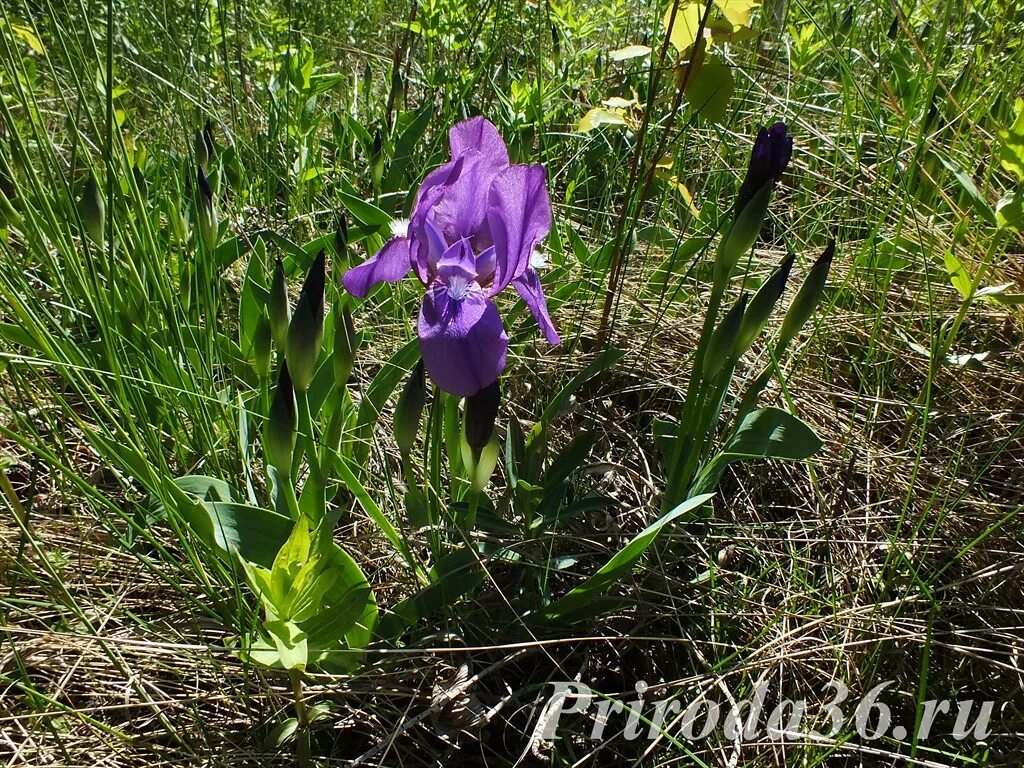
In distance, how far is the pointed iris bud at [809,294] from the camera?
133 cm

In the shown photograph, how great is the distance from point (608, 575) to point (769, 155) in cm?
77

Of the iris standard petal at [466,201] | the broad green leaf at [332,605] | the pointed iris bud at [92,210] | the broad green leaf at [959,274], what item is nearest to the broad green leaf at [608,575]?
the broad green leaf at [332,605]

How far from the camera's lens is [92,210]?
161 centimetres

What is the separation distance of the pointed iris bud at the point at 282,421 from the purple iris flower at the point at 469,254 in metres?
0.18

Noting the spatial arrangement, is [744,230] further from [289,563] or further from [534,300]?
[289,563]

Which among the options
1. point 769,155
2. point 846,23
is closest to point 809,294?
point 769,155

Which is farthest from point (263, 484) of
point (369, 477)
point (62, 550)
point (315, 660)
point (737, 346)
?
point (737, 346)

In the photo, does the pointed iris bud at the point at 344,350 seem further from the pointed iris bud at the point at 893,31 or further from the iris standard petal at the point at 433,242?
the pointed iris bud at the point at 893,31

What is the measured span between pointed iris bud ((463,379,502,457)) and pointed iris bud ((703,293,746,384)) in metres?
0.41

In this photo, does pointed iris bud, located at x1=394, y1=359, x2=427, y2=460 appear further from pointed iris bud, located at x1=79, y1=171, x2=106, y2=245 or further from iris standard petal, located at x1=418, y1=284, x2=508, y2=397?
pointed iris bud, located at x1=79, y1=171, x2=106, y2=245

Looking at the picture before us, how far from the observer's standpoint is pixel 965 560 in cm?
152

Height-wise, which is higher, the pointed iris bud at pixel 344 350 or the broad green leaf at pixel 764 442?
the pointed iris bud at pixel 344 350

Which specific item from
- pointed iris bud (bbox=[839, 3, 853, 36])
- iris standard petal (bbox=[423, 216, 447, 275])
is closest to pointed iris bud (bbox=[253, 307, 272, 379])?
iris standard petal (bbox=[423, 216, 447, 275])

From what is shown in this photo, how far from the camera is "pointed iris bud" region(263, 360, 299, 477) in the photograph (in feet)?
3.94
